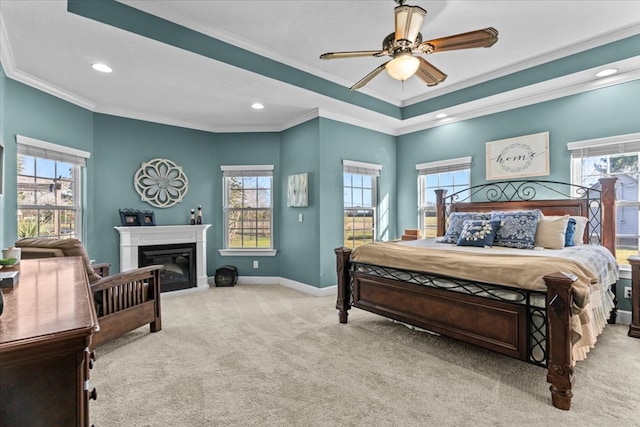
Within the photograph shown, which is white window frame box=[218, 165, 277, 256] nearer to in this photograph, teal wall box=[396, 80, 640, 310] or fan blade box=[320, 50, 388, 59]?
teal wall box=[396, 80, 640, 310]

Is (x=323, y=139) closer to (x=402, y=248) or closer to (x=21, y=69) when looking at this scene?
(x=402, y=248)

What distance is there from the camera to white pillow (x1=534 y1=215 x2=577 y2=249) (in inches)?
132

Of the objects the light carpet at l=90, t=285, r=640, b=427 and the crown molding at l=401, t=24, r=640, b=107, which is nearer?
the light carpet at l=90, t=285, r=640, b=427

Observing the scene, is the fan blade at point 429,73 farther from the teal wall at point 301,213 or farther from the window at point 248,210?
the window at point 248,210

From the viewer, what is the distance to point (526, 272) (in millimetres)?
2219

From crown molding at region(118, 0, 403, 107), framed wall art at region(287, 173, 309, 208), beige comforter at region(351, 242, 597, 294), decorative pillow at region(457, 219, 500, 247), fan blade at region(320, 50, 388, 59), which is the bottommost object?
beige comforter at region(351, 242, 597, 294)

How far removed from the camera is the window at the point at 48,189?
3727 mm

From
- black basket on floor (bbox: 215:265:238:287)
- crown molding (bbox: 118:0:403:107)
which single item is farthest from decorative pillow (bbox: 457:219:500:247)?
black basket on floor (bbox: 215:265:238:287)

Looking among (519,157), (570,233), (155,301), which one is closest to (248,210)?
(155,301)

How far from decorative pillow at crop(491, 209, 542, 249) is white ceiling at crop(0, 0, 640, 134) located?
165 centimetres

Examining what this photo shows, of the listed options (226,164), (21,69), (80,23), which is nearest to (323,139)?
(226,164)

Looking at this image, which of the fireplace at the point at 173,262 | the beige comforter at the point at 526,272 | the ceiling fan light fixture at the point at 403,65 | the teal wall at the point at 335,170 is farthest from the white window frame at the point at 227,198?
the ceiling fan light fixture at the point at 403,65

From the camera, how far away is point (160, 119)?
5.07 meters

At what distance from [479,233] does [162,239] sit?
437 cm
